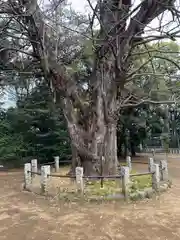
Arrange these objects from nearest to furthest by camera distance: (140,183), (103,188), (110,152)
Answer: (103,188)
(140,183)
(110,152)

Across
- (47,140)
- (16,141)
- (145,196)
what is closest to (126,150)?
(47,140)

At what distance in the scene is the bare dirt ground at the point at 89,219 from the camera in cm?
515

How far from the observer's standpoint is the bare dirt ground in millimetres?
5148

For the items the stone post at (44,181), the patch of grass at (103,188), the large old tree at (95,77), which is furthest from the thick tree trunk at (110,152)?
the stone post at (44,181)

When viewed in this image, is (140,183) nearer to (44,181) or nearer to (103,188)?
(103,188)

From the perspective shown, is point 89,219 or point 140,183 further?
point 140,183

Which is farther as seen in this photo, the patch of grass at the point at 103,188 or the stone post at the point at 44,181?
the stone post at the point at 44,181

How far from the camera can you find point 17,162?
17.0 m

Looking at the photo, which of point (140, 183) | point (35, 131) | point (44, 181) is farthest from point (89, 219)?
point (35, 131)

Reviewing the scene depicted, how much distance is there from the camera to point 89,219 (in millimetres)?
5996

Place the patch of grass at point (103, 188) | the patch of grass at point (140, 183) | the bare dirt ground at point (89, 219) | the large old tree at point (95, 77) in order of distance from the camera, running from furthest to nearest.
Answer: the large old tree at point (95, 77) → the patch of grass at point (140, 183) → the patch of grass at point (103, 188) → the bare dirt ground at point (89, 219)

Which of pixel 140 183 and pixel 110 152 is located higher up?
pixel 110 152

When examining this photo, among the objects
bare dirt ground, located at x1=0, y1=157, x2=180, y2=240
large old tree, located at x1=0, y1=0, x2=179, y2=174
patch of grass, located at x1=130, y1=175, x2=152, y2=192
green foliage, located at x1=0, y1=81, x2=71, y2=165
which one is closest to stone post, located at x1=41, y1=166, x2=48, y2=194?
bare dirt ground, located at x1=0, y1=157, x2=180, y2=240

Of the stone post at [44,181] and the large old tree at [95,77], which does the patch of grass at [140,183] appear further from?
the stone post at [44,181]
